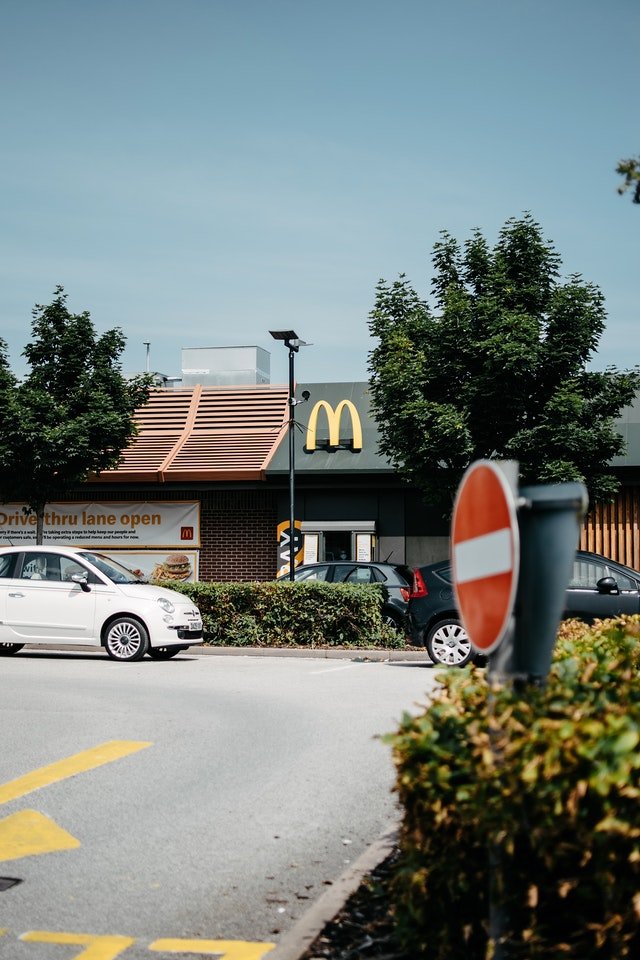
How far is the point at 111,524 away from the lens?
98.4 ft

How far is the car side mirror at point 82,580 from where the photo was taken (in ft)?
56.5

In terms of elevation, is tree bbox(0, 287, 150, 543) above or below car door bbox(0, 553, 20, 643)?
above

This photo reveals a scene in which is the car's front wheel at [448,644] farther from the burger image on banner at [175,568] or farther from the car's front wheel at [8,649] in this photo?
the burger image on banner at [175,568]

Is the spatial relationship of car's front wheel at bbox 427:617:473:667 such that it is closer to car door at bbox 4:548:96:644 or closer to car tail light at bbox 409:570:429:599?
car tail light at bbox 409:570:429:599

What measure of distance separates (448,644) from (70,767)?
344 inches

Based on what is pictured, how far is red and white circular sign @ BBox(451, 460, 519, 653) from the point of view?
3168 millimetres

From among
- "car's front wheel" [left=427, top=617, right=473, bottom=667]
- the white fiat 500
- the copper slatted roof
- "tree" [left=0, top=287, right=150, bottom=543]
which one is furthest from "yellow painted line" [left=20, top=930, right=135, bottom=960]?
the copper slatted roof

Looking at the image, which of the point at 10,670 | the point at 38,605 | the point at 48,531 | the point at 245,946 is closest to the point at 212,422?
the point at 48,531

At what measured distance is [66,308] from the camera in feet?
80.2

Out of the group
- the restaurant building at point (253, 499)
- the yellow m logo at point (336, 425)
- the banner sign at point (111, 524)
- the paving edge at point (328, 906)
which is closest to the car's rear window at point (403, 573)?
the restaurant building at point (253, 499)

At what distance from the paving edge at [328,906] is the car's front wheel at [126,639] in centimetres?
1138

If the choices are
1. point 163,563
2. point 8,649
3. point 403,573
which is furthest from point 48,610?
point 163,563

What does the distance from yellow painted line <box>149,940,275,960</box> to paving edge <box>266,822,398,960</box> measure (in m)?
0.10

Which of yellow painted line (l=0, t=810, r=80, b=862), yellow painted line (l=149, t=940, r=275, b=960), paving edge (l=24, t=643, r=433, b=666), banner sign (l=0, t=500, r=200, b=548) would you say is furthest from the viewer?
banner sign (l=0, t=500, r=200, b=548)
